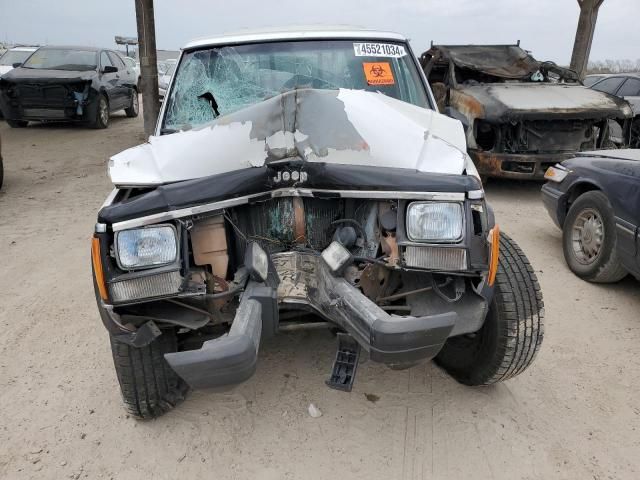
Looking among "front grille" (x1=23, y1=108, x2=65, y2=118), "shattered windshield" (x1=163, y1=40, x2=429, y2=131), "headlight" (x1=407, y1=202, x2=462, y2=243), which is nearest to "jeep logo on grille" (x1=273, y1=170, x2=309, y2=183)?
"headlight" (x1=407, y1=202, x2=462, y2=243)

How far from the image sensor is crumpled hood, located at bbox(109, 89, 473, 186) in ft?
7.50

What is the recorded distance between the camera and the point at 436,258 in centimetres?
216

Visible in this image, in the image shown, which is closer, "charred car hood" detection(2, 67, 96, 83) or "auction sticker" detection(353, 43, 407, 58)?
"auction sticker" detection(353, 43, 407, 58)

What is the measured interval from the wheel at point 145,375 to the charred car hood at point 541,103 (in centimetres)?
520

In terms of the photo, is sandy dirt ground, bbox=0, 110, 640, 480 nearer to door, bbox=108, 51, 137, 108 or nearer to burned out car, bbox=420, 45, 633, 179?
burned out car, bbox=420, 45, 633, 179

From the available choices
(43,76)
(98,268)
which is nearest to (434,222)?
(98,268)

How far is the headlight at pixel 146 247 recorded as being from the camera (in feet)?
6.94

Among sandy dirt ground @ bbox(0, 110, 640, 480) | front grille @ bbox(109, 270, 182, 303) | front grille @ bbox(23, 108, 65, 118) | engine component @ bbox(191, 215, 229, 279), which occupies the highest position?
engine component @ bbox(191, 215, 229, 279)

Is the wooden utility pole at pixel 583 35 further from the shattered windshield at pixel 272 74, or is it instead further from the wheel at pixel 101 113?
the wheel at pixel 101 113

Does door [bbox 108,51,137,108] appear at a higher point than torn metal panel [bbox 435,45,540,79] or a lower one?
lower

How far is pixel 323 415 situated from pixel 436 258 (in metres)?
1.13

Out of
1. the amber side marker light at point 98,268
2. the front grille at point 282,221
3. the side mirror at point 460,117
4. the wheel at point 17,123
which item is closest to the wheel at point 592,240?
the side mirror at point 460,117

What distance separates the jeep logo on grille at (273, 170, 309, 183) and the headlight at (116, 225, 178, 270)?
0.51 metres

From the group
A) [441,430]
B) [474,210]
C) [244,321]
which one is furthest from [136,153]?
[441,430]
